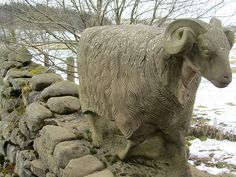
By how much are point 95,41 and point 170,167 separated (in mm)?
998

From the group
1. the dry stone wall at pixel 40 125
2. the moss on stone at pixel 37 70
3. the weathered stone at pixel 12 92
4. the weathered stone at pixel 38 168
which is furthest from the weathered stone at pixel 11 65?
the weathered stone at pixel 38 168

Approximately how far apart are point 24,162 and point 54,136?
0.86 metres

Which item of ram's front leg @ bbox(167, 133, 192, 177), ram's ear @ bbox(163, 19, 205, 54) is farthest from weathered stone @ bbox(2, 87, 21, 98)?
ram's ear @ bbox(163, 19, 205, 54)

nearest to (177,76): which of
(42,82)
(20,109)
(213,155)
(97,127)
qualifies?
(97,127)

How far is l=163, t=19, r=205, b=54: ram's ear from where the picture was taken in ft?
Result: 5.42

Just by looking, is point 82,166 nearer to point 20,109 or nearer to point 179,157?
point 179,157

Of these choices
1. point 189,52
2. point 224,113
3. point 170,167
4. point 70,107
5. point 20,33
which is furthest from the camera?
point 224,113

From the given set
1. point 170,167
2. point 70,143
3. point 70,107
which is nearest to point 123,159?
point 170,167

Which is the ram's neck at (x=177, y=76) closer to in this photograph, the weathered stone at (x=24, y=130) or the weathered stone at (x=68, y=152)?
the weathered stone at (x=68, y=152)

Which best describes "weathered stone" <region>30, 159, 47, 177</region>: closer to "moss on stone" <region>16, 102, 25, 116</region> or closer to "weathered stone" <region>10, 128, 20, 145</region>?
"weathered stone" <region>10, 128, 20, 145</region>

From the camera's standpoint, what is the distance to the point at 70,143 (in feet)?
9.14

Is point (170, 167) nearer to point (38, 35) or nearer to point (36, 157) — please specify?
point (36, 157)

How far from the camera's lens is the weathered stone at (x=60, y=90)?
368 centimetres

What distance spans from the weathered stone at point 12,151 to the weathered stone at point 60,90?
2.46 feet
